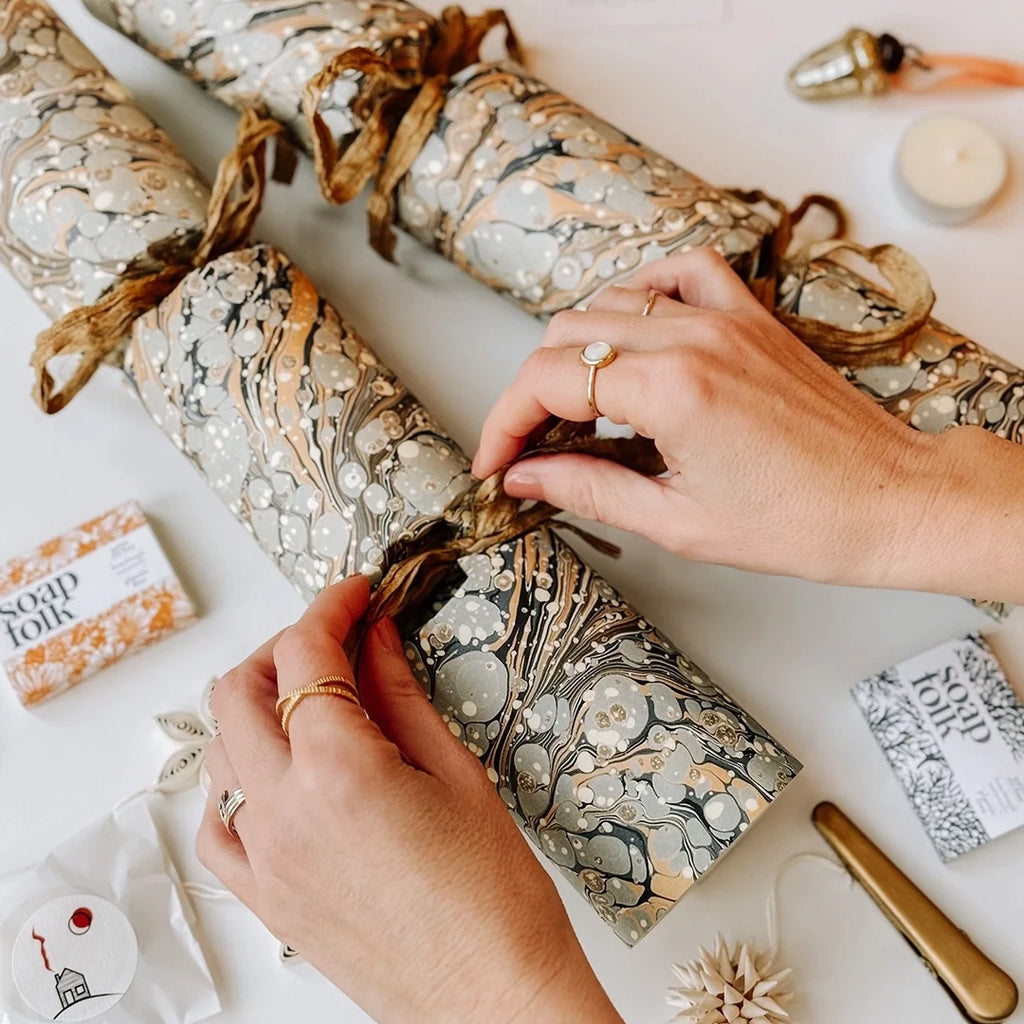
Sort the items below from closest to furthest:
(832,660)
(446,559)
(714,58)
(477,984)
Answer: (477,984) < (446,559) < (832,660) < (714,58)

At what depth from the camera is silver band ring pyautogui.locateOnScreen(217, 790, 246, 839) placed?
1.79 ft

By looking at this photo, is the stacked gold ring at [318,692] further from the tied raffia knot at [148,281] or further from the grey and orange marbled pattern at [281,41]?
the grey and orange marbled pattern at [281,41]

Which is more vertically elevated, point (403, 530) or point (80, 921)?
point (403, 530)

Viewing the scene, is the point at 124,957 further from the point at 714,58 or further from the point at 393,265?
the point at 714,58

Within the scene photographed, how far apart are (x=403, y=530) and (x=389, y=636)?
0.07 meters

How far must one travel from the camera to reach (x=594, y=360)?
22.7 inches

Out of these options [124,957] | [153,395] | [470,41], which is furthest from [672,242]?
[124,957]

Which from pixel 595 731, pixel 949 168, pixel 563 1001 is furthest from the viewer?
pixel 949 168

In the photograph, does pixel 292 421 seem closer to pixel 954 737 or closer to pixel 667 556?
pixel 667 556

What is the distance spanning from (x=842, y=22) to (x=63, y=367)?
814 millimetres

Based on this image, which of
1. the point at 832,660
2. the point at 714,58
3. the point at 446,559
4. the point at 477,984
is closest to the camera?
the point at 477,984

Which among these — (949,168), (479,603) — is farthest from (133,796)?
(949,168)

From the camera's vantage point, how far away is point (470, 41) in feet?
2.63

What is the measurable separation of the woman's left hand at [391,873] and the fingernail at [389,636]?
0.06 metres
